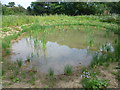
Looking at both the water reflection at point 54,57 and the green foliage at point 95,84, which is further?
the water reflection at point 54,57

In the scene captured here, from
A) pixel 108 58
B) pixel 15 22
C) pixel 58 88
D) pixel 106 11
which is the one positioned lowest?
pixel 58 88

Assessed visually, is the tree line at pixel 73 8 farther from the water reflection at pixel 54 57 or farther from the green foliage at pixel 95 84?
the green foliage at pixel 95 84

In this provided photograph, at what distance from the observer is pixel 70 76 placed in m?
2.62

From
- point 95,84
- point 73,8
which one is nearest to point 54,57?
point 95,84

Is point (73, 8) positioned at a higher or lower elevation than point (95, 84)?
higher

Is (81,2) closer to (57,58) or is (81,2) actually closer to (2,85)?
(57,58)

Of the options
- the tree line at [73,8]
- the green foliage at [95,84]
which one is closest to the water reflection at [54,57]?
the green foliage at [95,84]

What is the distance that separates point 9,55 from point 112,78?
2890 mm

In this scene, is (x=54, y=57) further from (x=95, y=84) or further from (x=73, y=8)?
(x=73, y=8)

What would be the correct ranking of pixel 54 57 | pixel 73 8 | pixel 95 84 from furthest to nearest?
pixel 73 8
pixel 54 57
pixel 95 84

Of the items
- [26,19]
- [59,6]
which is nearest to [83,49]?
[26,19]

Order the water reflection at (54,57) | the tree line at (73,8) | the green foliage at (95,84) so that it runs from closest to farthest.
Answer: the green foliage at (95,84) < the water reflection at (54,57) < the tree line at (73,8)

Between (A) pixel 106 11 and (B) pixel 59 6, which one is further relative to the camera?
(A) pixel 106 11

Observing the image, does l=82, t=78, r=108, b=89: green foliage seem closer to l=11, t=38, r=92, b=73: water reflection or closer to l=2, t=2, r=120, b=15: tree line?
l=11, t=38, r=92, b=73: water reflection
